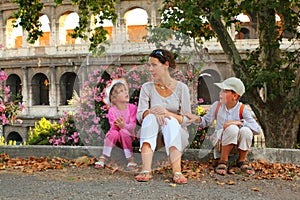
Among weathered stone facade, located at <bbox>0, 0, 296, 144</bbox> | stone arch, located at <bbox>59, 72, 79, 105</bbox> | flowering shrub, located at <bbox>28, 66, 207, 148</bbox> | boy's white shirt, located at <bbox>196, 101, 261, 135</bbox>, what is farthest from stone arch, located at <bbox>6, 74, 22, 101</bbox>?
boy's white shirt, located at <bbox>196, 101, 261, 135</bbox>

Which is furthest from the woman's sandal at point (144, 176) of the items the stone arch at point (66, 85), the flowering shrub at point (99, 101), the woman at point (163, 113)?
the stone arch at point (66, 85)

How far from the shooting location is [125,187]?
425 cm

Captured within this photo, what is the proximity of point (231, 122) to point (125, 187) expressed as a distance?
1.28 meters

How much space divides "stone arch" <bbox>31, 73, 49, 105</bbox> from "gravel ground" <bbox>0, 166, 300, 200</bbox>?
19.9m

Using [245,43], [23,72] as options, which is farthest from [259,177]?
[23,72]

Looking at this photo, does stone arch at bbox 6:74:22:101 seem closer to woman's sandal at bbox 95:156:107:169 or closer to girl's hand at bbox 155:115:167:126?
woman's sandal at bbox 95:156:107:169

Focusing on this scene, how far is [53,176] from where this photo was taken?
4.81m

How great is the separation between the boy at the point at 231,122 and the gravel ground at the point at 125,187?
0.80 feet

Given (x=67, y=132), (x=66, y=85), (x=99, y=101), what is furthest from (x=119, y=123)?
(x=66, y=85)

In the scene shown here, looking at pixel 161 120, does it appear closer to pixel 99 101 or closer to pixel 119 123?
pixel 119 123

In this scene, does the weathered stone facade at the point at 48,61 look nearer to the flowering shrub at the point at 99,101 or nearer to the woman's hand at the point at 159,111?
the flowering shrub at the point at 99,101

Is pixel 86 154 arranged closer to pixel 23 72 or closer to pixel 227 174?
pixel 227 174

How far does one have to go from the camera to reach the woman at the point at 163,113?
4391mm

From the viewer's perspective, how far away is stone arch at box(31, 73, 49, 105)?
2444cm
